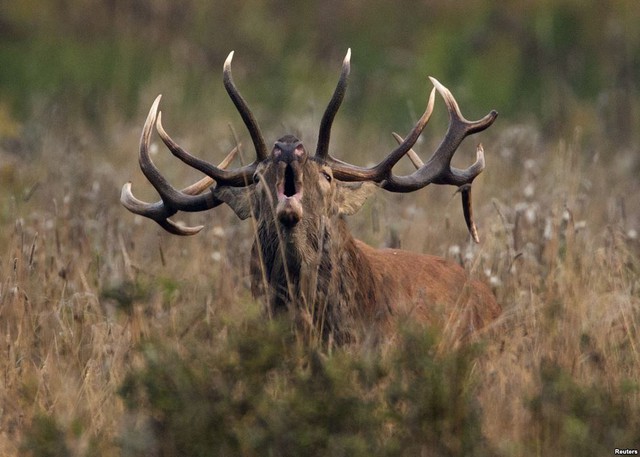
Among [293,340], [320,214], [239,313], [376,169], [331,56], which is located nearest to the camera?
[239,313]

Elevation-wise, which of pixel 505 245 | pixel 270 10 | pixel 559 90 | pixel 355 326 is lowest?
pixel 355 326

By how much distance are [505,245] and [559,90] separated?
29.8 feet

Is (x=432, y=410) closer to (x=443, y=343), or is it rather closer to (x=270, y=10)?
(x=443, y=343)

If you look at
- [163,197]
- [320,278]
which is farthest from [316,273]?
[163,197]

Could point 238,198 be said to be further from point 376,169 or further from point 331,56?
point 331,56

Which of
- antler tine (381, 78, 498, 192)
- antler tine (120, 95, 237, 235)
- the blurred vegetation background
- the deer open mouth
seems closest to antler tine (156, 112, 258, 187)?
antler tine (120, 95, 237, 235)

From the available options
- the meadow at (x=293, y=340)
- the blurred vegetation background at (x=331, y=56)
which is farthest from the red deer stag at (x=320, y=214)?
the blurred vegetation background at (x=331, y=56)

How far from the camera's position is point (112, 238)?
10.5 m

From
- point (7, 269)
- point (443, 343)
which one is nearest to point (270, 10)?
point (7, 269)

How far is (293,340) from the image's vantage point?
282 inches

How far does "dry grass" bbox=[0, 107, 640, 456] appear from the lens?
239 inches

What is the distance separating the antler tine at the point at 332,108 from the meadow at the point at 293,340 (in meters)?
0.93

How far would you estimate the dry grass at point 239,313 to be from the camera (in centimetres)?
606

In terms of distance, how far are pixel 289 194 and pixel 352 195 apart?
0.57 m
